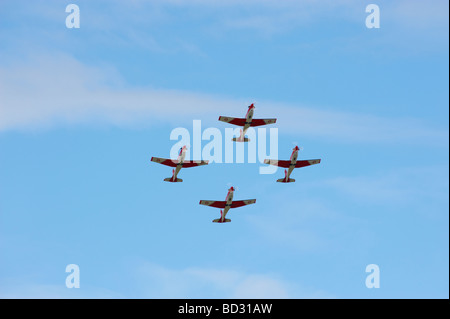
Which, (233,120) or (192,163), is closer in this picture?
(192,163)

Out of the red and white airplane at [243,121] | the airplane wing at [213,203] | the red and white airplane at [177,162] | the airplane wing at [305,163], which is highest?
the red and white airplane at [243,121]

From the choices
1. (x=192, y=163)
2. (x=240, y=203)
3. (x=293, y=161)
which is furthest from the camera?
(x=293, y=161)

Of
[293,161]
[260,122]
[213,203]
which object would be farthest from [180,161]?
[293,161]

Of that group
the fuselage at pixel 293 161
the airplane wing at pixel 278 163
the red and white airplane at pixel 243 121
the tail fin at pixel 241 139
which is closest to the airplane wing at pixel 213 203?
the airplane wing at pixel 278 163

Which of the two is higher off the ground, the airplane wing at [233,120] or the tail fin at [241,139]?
the airplane wing at [233,120]

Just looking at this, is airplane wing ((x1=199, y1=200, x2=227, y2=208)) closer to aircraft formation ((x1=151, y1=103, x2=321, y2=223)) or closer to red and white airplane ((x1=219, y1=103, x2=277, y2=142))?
aircraft formation ((x1=151, y1=103, x2=321, y2=223))

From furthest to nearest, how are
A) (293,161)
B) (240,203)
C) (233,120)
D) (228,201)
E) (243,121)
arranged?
(243,121) → (233,120) → (293,161) → (240,203) → (228,201)

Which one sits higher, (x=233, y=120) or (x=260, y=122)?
(x=260, y=122)

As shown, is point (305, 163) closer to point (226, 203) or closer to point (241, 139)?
point (241, 139)

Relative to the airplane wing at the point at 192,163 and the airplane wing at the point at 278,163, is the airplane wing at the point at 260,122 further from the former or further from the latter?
the airplane wing at the point at 192,163

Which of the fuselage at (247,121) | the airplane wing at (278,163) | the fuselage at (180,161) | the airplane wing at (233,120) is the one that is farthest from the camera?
the airplane wing at (233,120)
